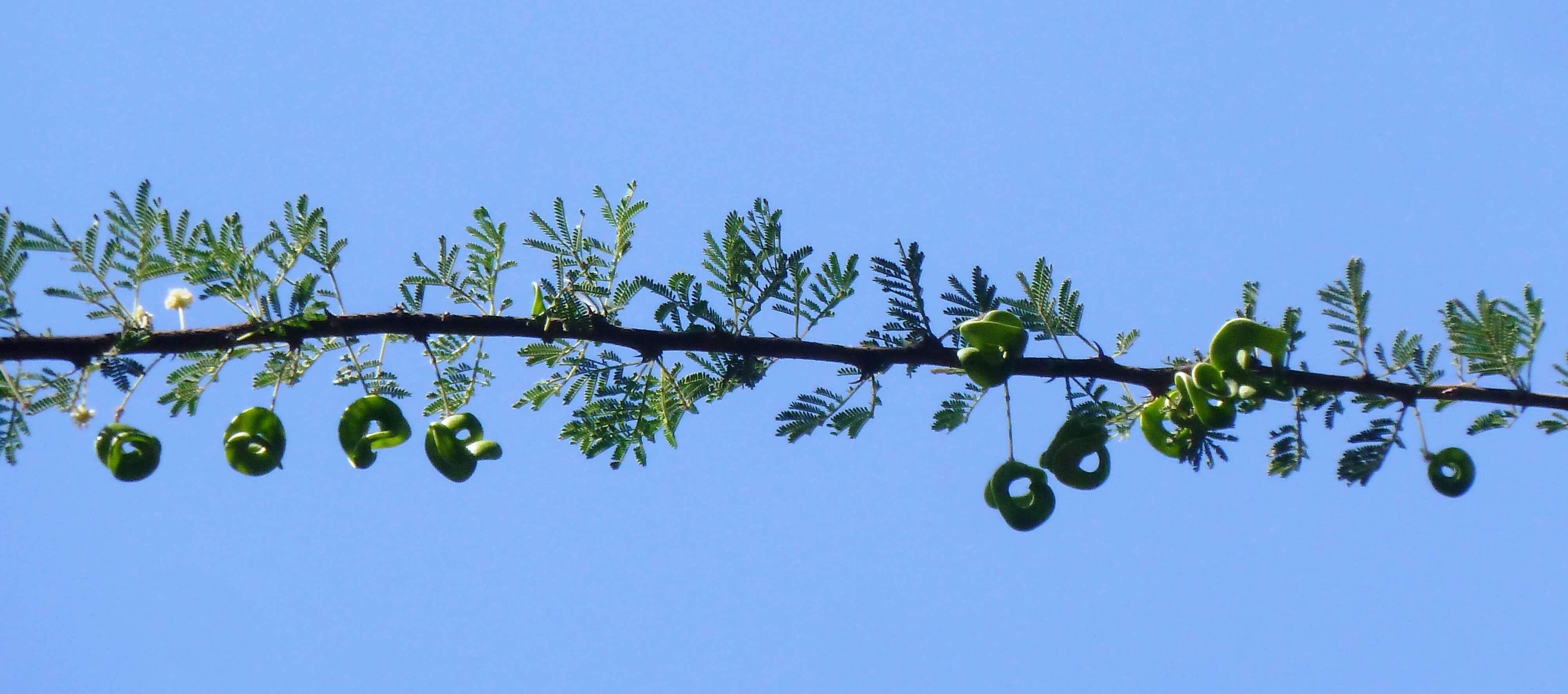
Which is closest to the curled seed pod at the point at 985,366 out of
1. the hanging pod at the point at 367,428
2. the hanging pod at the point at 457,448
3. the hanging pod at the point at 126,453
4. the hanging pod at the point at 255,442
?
the hanging pod at the point at 457,448

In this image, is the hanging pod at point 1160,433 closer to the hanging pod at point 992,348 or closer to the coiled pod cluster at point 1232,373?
the coiled pod cluster at point 1232,373

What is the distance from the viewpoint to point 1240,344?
297cm

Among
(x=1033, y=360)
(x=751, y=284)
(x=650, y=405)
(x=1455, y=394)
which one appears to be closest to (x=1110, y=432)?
(x=1033, y=360)

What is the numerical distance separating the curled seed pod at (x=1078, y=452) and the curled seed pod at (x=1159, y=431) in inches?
4.6

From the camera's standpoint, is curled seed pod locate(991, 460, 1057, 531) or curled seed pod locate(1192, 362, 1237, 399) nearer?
curled seed pod locate(1192, 362, 1237, 399)

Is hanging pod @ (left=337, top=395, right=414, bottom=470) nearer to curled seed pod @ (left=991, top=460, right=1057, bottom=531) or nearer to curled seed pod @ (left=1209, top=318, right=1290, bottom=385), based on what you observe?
curled seed pod @ (left=991, top=460, right=1057, bottom=531)

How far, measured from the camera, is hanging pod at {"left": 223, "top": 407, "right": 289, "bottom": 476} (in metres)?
3.12

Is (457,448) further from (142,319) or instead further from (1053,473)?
(1053,473)

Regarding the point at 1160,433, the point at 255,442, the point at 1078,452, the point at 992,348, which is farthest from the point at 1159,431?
the point at 255,442

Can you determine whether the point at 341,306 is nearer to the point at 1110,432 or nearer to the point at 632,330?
the point at 632,330

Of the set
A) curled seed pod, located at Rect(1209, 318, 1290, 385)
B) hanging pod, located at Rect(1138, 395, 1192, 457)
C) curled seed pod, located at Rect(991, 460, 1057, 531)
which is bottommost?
curled seed pod, located at Rect(991, 460, 1057, 531)

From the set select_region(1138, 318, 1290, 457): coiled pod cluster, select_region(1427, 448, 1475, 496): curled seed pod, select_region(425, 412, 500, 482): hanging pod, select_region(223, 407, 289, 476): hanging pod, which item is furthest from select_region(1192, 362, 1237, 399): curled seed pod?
select_region(223, 407, 289, 476): hanging pod

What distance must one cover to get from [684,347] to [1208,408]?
147 centimetres

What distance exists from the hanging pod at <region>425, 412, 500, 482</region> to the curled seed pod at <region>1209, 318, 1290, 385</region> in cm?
204
